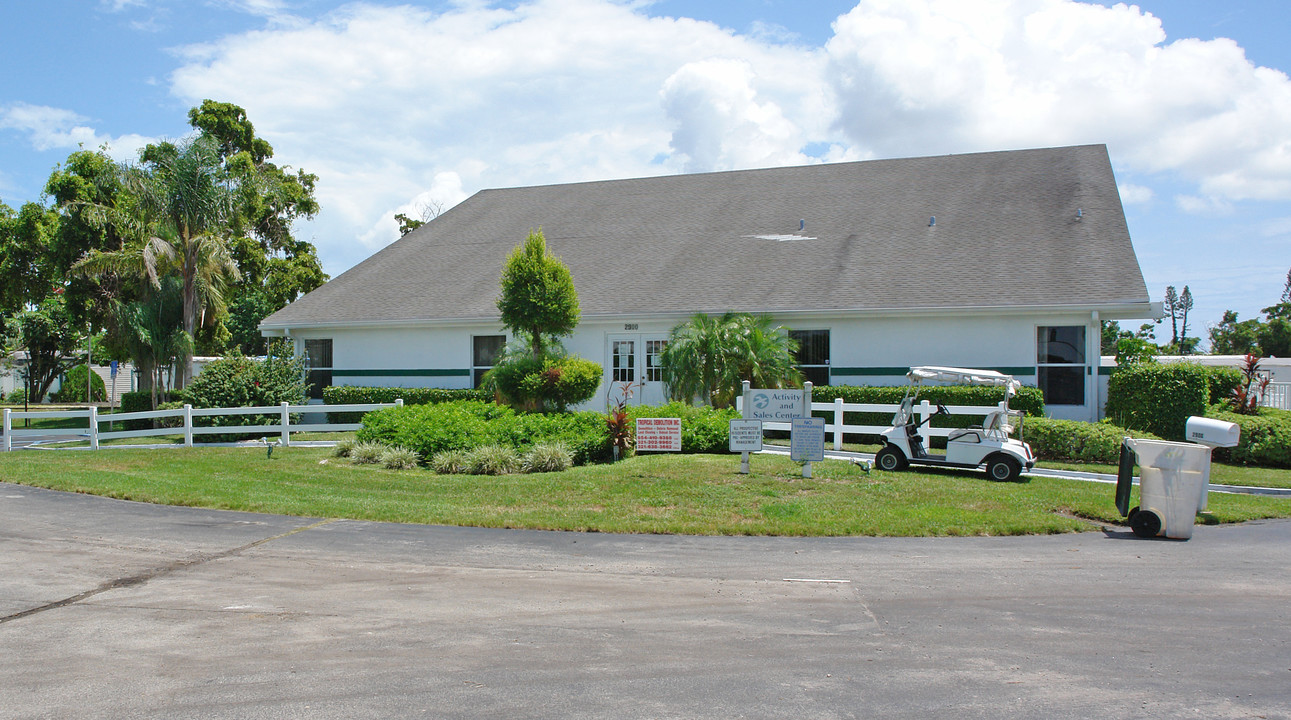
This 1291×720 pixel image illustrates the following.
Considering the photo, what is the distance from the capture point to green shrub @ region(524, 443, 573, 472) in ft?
48.0

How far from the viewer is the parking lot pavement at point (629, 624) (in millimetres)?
4984

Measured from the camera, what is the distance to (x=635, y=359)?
71.2ft

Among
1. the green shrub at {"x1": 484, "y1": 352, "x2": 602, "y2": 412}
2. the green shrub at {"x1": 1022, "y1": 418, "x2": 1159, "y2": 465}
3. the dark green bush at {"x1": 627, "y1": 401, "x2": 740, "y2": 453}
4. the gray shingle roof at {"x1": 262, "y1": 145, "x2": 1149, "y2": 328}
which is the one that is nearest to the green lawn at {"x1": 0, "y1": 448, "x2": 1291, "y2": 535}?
the dark green bush at {"x1": 627, "y1": 401, "x2": 740, "y2": 453}

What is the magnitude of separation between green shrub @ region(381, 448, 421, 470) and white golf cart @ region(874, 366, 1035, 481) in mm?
8052

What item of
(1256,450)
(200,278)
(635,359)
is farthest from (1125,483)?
(200,278)

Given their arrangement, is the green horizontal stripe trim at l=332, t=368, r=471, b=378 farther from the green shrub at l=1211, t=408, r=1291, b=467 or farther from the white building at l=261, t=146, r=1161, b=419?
the green shrub at l=1211, t=408, r=1291, b=467

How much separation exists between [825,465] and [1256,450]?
8.76 m

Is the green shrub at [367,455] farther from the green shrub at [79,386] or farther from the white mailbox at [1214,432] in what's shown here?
the green shrub at [79,386]

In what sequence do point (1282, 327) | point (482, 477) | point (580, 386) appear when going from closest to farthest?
point (482, 477)
point (580, 386)
point (1282, 327)

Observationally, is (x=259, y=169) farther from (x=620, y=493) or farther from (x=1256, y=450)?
(x=1256, y=450)

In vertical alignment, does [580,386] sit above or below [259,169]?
below

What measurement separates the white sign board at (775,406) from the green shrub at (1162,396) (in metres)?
7.66

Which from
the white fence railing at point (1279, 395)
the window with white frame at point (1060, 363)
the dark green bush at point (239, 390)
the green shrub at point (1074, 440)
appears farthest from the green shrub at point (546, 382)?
the white fence railing at point (1279, 395)

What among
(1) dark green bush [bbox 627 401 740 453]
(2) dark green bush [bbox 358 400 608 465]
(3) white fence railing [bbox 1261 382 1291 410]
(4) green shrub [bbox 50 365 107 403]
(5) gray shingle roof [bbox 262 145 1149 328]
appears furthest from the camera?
(4) green shrub [bbox 50 365 107 403]
